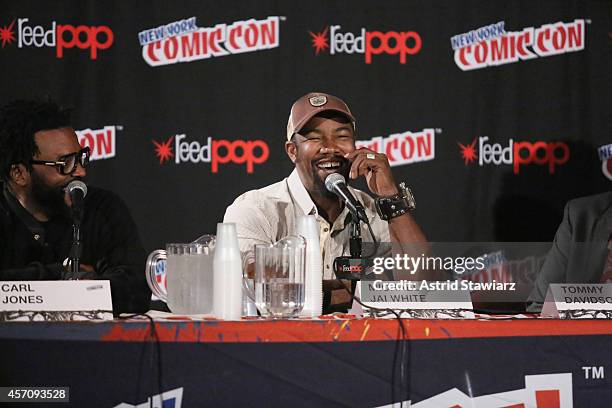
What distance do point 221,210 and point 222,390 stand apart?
6.71ft

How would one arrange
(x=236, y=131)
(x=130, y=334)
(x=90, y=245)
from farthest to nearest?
(x=236, y=131), (x=90, y=245), (x=130, y=334)

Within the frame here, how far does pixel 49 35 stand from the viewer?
3393mm

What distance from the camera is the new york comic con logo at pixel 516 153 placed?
3.50 m

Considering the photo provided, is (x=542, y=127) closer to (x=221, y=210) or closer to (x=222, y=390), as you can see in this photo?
(x=221, y=210)

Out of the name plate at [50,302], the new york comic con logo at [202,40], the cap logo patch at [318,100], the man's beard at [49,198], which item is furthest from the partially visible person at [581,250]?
the man's beard at [49,198]

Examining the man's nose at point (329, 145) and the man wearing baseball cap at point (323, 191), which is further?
the man's nose at point (329, 145)

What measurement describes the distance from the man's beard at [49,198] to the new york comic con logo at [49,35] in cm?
85

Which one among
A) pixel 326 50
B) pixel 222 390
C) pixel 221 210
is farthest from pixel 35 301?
pixel 326 50

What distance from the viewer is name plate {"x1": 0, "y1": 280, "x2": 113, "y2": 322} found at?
1.50 metres

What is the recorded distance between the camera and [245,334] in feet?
4.76

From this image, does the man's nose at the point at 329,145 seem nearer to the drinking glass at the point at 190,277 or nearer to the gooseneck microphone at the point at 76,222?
the gooseneck microphone at the point at 76,222

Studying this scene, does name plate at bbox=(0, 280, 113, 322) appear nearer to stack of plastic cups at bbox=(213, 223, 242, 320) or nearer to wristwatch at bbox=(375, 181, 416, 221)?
stack of plastic cups at bbox=(213, 223, 242, 320)

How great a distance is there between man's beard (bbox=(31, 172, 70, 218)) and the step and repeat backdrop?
634 millimetres

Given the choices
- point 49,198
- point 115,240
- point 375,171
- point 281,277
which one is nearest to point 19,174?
point 49,198
